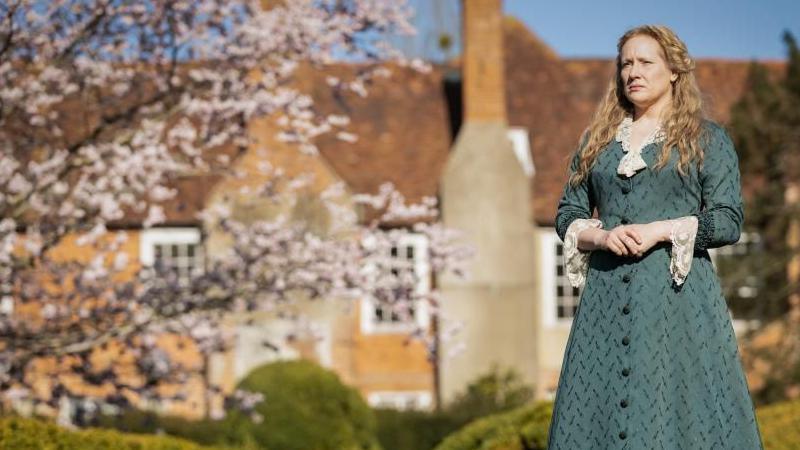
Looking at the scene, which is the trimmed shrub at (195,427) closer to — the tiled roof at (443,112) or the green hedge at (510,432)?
the tiled roof at (443,112)

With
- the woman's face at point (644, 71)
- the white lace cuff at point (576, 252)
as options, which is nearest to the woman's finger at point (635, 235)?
the white lace cuff at point (576, 252)

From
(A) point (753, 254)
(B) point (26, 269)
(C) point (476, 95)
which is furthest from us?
(C) point (476, 95)

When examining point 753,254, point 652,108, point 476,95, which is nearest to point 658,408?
point 652,108

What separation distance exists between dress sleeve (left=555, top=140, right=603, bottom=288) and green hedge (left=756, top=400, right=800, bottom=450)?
15.1ft

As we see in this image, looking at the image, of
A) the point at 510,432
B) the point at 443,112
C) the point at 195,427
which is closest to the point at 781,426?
the point at 510,432

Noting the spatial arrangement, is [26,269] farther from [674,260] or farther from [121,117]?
[674,260]

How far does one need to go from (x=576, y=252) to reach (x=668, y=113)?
68 cm

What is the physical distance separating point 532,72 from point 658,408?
2361 centimetres

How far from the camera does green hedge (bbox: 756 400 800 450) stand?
32.9 ft

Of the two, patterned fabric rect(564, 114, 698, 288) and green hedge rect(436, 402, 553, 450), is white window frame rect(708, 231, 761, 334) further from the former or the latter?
patterned fabric rect(564, 114, 698, 288)

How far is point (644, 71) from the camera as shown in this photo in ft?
18.0

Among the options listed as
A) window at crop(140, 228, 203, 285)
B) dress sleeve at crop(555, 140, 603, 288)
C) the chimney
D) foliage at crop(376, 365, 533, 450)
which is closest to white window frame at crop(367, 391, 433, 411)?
window at crop(140, 228, 203, 285)

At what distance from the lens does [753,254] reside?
2302 centimetres

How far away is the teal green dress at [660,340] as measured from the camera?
529 cm
